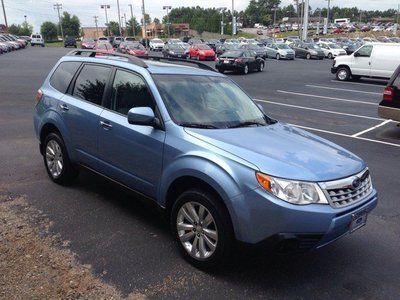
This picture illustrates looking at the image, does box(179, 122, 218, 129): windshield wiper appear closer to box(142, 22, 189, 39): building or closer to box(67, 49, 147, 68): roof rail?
box(67, 49, 147, 68): roof rail

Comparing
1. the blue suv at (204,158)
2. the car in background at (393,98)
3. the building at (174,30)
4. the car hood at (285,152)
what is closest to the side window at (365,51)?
the car in background at (393,98)

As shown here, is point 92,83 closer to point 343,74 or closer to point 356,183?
point 356,183

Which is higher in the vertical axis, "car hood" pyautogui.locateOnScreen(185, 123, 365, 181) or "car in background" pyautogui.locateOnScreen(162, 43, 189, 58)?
"car hood" pyautogui.locateOnScreen(185, 123, 365, 181)

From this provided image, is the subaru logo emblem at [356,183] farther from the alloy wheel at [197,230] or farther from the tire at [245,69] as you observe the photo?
the tire at [245,69]

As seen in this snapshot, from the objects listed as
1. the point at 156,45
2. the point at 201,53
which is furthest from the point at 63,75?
the point at 156,45

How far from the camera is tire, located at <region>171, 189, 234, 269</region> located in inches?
135

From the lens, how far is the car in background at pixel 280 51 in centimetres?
4119

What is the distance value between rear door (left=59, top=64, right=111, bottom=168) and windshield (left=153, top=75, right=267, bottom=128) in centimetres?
91

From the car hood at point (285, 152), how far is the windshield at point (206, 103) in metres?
0.22

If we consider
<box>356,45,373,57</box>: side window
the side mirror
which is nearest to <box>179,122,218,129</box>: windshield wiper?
the side mirror

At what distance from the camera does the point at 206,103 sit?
4.45m

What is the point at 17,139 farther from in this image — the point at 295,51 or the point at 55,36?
the point at 55,36

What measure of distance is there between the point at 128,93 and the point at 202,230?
71.0 inches

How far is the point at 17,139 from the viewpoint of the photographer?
8.39 meters
